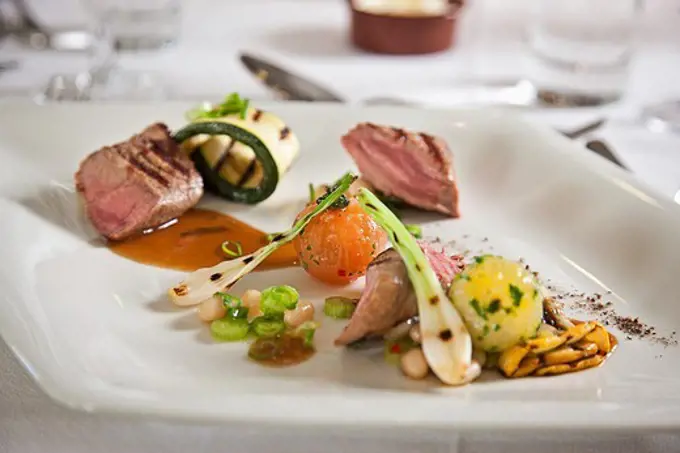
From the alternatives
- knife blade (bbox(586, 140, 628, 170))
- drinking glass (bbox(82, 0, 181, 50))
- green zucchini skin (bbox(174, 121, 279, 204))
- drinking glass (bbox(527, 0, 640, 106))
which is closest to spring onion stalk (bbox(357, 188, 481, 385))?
green zucchini skin (bbox(174, 121, 279, 204))

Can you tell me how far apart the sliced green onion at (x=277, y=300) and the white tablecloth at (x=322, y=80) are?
234 millimetres

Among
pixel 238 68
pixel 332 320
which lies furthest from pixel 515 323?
pixel 238 68

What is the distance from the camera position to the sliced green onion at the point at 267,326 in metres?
1.39

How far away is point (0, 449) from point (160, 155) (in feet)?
2.31

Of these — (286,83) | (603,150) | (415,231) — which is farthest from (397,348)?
(286,83)

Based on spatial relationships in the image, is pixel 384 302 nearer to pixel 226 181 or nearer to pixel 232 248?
pixel 232 248

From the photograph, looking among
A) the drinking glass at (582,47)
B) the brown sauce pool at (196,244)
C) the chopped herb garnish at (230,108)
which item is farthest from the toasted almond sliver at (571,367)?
the drinking glass at (582,47)

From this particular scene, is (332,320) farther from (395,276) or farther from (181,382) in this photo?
(181,382)

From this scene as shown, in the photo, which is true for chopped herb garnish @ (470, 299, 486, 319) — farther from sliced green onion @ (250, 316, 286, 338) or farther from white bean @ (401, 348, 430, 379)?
sliced green onion @ (250, 316, 286, 338)

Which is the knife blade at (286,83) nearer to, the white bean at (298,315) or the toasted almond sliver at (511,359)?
the white bean at (298,315)

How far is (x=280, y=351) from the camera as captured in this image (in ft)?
4.42

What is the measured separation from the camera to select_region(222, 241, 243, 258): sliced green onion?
1661mm

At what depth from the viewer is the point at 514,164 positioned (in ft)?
6.35

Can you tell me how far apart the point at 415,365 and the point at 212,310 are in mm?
334
